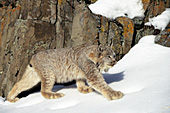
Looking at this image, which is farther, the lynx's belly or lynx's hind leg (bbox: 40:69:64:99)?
the lynx's belly

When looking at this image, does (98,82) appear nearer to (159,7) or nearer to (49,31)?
(49,31)

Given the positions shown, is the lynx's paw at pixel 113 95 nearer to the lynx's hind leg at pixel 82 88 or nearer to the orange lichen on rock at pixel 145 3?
the lynx's hind leg at pixel 82 88

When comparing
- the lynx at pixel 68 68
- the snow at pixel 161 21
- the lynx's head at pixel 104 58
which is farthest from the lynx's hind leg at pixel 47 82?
the snow at pixel 161 21

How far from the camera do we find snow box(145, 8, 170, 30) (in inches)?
260

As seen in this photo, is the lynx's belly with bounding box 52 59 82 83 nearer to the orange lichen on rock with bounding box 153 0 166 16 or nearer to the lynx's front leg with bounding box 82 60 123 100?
the lynx's front leg with bounding box 82 60 123 100

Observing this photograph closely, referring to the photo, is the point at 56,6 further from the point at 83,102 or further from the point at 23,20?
the point at 83,102

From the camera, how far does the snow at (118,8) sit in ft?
22.6

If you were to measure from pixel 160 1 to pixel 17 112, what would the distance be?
662 cm

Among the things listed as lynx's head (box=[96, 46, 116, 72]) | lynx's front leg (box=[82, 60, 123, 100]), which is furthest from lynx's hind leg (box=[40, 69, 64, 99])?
lynx's head (box=[96, 46, 116, 72])

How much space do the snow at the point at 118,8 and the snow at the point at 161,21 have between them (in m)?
0.52

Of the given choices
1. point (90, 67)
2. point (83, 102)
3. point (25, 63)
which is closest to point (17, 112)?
point (83, 102)

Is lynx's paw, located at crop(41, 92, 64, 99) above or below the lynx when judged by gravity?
below

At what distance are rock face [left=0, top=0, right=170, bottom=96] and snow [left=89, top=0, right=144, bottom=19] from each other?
1.14 feet

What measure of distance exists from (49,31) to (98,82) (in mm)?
3001
